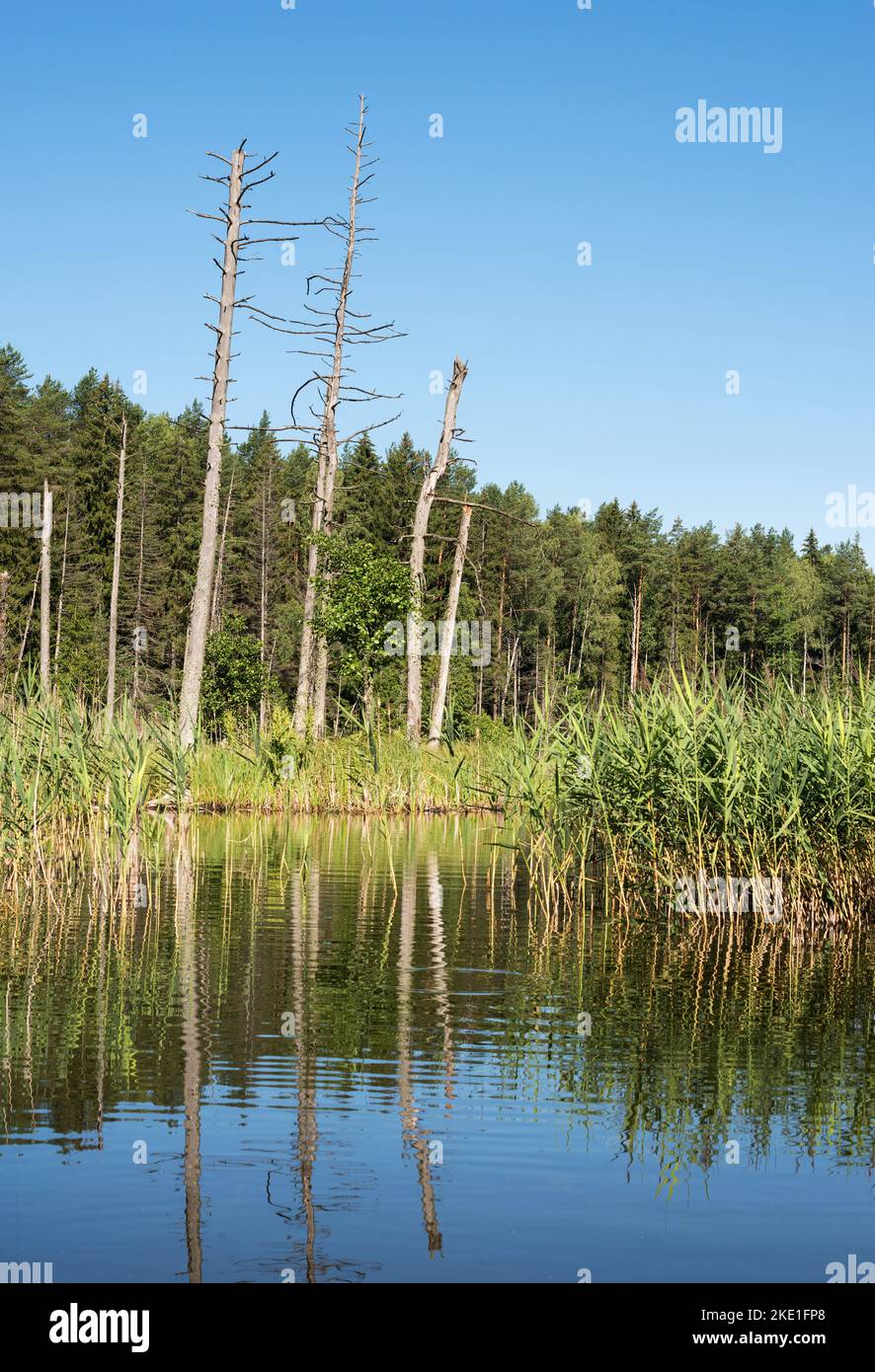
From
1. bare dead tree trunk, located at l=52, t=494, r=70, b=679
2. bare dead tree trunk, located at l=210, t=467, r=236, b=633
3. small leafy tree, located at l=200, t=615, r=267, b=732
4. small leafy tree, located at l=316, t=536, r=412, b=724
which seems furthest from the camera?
bare dead tree trunk, located at l=210, t=467, r=236, b=633

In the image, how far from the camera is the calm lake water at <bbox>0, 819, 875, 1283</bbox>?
194 inches

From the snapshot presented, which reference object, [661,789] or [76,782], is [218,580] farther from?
[661,789]

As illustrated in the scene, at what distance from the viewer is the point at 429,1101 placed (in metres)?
6.71

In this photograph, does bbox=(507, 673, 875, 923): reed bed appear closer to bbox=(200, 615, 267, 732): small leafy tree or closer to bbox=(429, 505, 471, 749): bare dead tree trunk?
bbox=(429, 505, 471, 749): bare dead tree trunk

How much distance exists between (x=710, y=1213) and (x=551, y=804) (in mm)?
7937

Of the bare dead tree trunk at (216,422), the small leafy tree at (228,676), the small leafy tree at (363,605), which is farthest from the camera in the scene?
the small leafy tree at (228,676)

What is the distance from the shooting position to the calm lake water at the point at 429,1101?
492 cm

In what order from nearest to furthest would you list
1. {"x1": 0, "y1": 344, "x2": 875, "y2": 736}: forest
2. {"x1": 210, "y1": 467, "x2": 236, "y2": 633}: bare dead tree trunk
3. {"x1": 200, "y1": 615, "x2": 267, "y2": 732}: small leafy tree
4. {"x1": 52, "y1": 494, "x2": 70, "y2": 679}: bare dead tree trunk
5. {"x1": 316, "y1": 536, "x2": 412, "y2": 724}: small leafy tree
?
{"x1": 316, "y1": 536, "x2": 412, "y2": 724}: small leafy tree < {"x1": 200, "y1": 615, "x2": 267, "y2": 732}: small leafy tree < {"x1": 0, "y1": 344, "x2": 875, "y2": 736}: forest < {"x1": 52, "y1": 494, "x2": 70, "y2": 679}: bare dead tree trunk < {"x1": 210, "y1": 467, "x2": 236, "y2": 633}: bare dead tree trunk

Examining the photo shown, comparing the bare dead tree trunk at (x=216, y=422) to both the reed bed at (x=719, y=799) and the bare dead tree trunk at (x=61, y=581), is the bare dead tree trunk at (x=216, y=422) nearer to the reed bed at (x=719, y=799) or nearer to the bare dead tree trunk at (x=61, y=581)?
the reed bed at (x=719, y=799)

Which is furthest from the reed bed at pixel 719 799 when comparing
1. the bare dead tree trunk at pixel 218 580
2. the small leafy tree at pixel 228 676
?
the bare dead tree trunk at pixel 218 580

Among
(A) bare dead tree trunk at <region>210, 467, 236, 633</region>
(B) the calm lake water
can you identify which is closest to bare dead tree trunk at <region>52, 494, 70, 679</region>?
(A) bare dead tree trunk at <region>210, 467, 236, 633</region>

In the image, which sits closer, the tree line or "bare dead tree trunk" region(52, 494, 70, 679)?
the tree line

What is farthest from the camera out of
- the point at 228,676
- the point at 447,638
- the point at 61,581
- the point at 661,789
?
the point at 61,581

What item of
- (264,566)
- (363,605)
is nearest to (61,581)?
(264,566)
